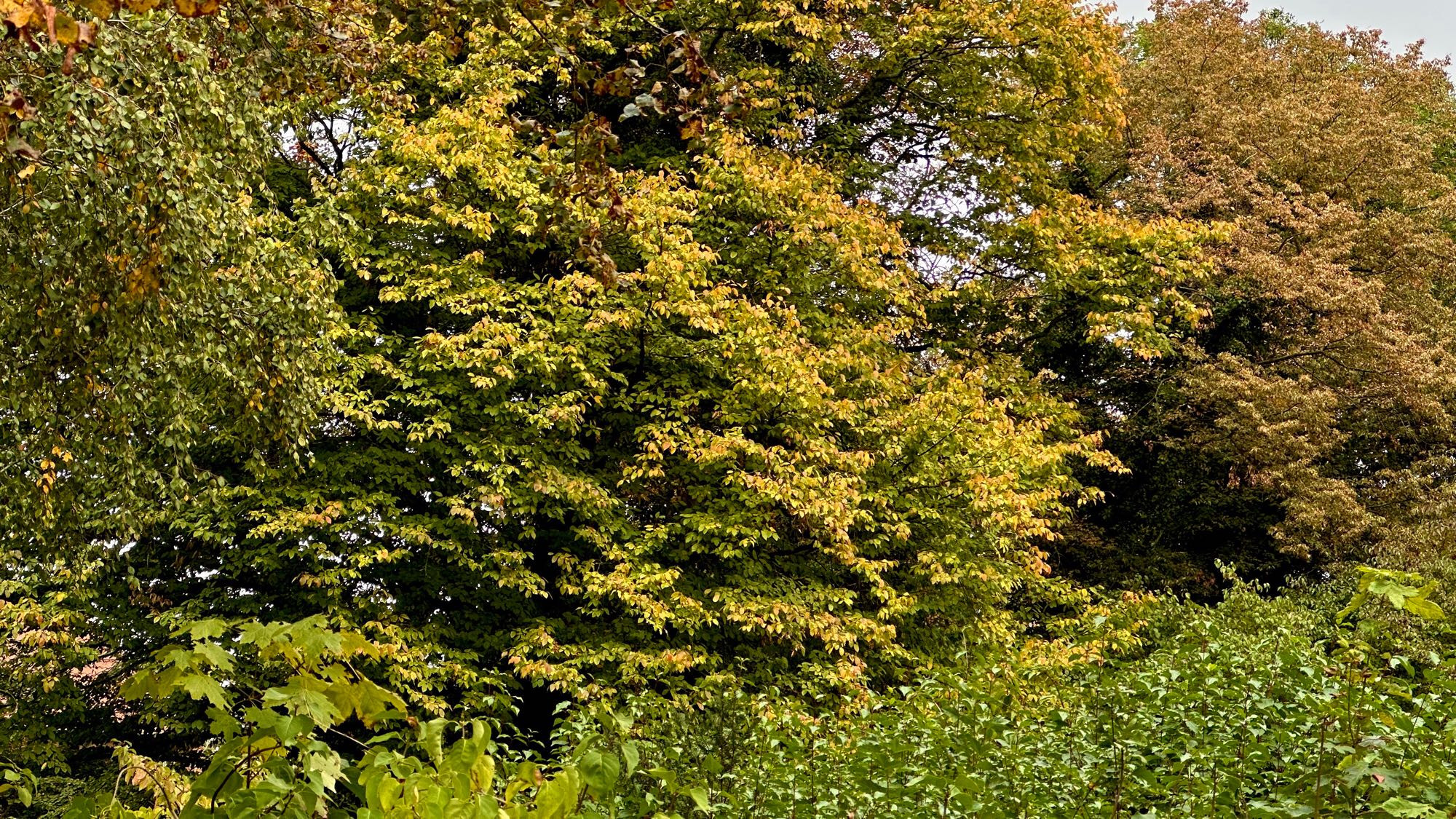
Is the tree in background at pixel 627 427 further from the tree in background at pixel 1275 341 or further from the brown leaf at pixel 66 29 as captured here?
the brown leaf at pixel 66 29

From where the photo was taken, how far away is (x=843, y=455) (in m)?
12.4

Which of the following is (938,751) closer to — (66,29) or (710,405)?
(66,29)

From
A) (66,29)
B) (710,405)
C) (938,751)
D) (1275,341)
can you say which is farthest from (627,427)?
(1275,341)

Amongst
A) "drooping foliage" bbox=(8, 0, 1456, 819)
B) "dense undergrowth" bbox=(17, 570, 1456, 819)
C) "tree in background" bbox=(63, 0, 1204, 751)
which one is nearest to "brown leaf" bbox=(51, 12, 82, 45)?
"drooping foliage" bbox=(8, 0, 1456, 819)

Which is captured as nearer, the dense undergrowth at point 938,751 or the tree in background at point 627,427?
the dense undergrowth at point 938,751

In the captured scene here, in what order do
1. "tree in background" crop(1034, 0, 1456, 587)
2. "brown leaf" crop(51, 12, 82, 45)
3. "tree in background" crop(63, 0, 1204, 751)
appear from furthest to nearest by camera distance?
"tree in background" crop(1034, 0, 1456, 587), "tree in background" crop(63, 0, 1204, 751), "brown leaf" crop(51, 12, 82, 45)

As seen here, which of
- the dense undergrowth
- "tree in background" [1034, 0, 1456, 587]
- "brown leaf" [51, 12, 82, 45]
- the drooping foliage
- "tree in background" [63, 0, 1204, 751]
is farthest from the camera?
"tree in background" [1034, 0, 1456, 587]

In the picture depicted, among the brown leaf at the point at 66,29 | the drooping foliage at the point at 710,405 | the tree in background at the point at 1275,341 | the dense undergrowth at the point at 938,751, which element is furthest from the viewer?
the tree in background at the point at 1275,341

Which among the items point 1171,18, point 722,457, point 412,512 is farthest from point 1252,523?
point 412,512

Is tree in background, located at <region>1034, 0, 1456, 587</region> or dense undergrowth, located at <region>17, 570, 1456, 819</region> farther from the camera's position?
tree in background, located at <region>1034, 0, 1456, 587</region>

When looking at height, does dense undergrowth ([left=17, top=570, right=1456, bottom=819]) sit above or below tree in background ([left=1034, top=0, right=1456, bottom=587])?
below

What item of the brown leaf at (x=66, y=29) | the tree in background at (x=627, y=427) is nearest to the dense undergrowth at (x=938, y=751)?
the brown leaf at (x=66, y=29)

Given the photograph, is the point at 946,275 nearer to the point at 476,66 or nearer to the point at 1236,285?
the point at 1236,285

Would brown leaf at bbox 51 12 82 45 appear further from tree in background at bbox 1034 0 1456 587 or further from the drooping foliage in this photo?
tree in background at bbox 1034 0 1456 587
